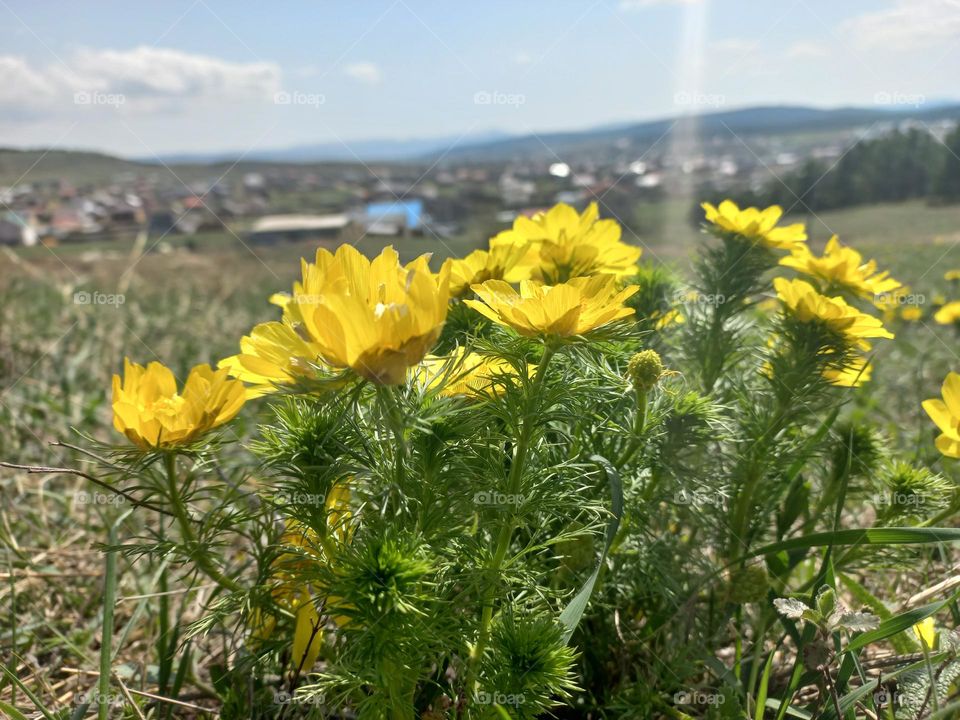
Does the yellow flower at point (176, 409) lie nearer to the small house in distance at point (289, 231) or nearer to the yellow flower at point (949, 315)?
the yellow flower at point (949, 315)

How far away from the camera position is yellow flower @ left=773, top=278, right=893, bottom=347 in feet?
4.30

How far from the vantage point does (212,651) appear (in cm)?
158

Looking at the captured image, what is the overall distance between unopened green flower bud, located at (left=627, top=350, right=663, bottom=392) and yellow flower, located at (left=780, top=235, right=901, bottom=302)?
2.23ft

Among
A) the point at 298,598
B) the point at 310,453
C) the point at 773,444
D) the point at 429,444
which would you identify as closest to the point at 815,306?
the point at 773,444

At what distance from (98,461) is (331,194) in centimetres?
1942

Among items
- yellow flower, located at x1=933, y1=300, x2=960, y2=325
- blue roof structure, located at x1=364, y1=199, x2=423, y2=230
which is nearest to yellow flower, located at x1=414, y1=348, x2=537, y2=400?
blue roof structure, located at x1=364, y1=199, x2=423, y2=230

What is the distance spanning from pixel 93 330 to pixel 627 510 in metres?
3.58

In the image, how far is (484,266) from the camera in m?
1.22

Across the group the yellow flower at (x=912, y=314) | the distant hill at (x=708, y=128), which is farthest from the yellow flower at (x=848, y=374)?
the distant hill at (x=708, y=128)

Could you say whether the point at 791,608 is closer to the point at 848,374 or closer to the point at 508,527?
the point at 508,527

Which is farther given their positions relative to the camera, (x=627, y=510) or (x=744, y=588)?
(x=744, y=588)

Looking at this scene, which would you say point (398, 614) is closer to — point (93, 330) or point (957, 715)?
point (957, 715)

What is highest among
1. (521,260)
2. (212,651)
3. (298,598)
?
(521,260)

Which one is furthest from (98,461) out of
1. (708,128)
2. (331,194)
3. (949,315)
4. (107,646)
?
(708,128)
